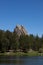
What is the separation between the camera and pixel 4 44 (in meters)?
162

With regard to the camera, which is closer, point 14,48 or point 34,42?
point 14,48

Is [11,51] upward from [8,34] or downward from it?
downward

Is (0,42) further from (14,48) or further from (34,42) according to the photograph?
(34,42)

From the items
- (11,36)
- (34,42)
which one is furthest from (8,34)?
(34,42)

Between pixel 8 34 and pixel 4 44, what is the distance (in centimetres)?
1485

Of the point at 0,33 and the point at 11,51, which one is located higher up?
the point at 0,33

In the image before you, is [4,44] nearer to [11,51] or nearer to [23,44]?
[11,51]

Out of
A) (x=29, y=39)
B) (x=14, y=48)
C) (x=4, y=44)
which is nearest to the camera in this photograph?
(x=4, y=44)

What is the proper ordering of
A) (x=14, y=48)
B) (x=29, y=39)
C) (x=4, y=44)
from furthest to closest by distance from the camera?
(x=29, y=39) < (x=14, y=48) < (x=4, y=44)

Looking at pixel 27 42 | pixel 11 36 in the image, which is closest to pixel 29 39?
pixel 27 42

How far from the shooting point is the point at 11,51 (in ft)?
553

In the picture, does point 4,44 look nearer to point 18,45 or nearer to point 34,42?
point 18,45

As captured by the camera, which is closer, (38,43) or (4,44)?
(4,44)

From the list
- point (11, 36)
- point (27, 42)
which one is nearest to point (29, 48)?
point (27, 42)
